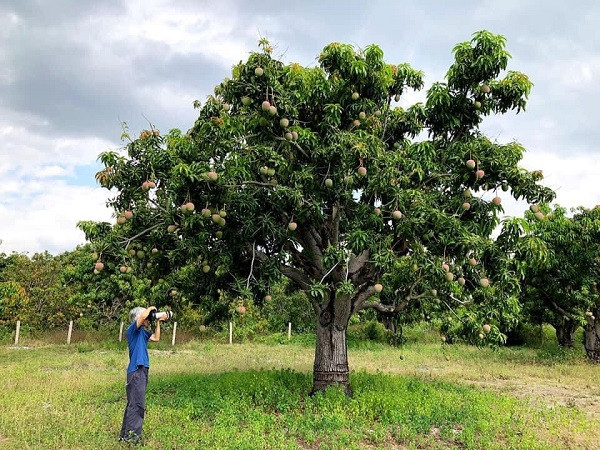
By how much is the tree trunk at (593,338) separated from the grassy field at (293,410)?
3514 millimetres

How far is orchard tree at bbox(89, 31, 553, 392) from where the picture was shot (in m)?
7.84

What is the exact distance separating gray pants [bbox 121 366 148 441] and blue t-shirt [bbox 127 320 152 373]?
0.08 m

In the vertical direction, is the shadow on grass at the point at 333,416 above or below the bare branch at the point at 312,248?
below

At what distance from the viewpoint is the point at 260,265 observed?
906 centimetres

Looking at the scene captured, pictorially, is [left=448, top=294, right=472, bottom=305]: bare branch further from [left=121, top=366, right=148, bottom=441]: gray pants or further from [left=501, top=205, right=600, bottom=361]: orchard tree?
[left=501, top=205, right=600, bottom=361]: orchard tree

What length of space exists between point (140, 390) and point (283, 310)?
935 inches

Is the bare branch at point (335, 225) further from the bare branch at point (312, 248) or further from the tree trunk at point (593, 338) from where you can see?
the tree trunk at point (593, 338)

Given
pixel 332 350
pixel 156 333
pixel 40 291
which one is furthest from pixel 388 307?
pixel 40 291

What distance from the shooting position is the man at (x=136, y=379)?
21.8 feet

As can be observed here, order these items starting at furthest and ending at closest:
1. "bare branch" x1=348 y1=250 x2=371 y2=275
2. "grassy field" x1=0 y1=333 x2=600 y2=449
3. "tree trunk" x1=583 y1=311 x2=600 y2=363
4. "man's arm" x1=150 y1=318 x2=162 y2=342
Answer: "tree trunk" x1=583 y1=311 x2=600 y2=363 → "bare branch" x1=348 y1=250 x2=371 y2=275 → "grassy field" x1=0 y1=333 x2=600 y2=449 → "man's arm" x1=150 y1=318 x2=162 y2=342

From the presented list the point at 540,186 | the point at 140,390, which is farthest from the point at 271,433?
the point at 540,186

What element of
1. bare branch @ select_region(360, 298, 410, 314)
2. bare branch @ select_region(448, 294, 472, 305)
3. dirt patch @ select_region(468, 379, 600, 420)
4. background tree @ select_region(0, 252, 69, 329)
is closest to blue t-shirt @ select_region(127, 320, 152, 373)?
bare branch @ select_region(360, 298, 410, 314)

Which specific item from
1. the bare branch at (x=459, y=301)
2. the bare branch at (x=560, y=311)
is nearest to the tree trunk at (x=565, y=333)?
the bare branch at (x=560, y=311)

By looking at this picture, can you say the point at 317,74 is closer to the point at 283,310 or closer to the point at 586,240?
the point at 586,240
